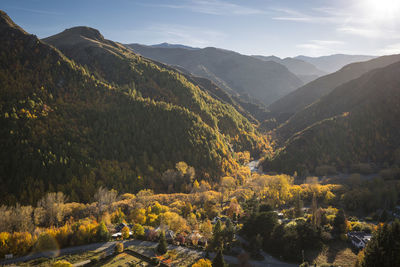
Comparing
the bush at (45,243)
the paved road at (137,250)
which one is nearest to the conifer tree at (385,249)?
the paved road at (137,250)

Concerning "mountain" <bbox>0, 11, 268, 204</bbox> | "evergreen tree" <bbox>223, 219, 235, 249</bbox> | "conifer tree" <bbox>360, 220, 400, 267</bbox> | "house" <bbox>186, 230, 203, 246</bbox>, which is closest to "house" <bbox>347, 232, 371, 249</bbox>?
"conifer tree" <bbox>360, 220, 400, 267</bbox>

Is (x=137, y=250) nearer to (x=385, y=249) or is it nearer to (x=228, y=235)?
(x=228, y=235)

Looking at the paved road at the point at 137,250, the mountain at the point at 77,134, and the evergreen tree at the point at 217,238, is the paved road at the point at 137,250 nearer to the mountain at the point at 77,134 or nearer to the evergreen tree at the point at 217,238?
the evergreen tree at the point at 217,238

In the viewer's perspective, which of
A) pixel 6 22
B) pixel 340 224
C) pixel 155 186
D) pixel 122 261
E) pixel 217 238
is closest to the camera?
pixel 122 261

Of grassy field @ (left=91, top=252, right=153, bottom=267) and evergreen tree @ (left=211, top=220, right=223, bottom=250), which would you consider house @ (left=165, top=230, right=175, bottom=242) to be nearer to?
evergreen tree @ (left=211, top=220, right=223, bottom=250)

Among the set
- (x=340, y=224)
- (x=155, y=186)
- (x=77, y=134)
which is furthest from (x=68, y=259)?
(x=77, y=134)

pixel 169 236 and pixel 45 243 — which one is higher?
pixel 45 243

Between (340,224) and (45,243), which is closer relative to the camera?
(45,243)
